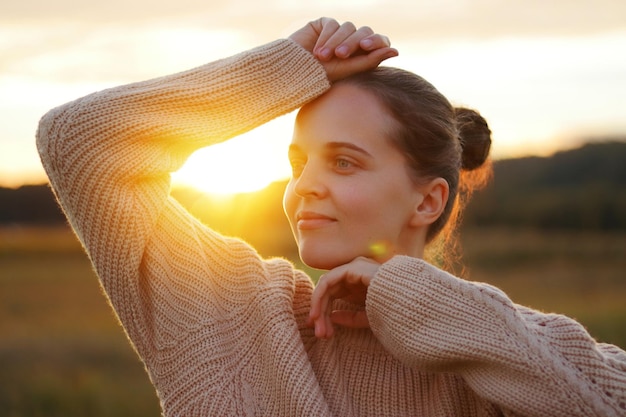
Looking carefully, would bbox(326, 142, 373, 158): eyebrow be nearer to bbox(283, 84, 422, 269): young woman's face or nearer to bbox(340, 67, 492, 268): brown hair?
bbox(283, 84, 422, 269): young woman's face

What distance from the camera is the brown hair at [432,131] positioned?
2699 mm

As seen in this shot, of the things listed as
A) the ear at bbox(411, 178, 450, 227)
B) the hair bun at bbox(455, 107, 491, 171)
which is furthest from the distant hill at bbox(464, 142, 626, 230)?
the ear at bbox(411, 178, 450, 227)

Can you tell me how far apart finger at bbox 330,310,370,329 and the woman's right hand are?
84 centimetres

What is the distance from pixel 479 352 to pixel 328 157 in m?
0.82

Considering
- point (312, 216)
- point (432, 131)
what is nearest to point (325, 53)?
point (432, 131)

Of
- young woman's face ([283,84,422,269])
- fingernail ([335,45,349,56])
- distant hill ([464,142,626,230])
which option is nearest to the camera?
young woman's face ([283,84,422,269])

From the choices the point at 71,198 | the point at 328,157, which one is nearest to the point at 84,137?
the point at 71,198

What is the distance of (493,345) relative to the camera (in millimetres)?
2221

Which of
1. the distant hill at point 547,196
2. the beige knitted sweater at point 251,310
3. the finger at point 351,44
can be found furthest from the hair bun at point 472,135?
the distant hill at point 547,196

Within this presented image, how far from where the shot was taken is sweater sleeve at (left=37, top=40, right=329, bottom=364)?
243 centimetres

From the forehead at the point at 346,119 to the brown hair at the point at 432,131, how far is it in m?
0.04

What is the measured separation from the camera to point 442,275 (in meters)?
2.34

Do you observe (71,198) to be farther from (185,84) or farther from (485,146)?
(485,146)

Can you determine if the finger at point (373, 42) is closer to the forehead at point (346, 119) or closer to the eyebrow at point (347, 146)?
the forehead at point (346, 119)
